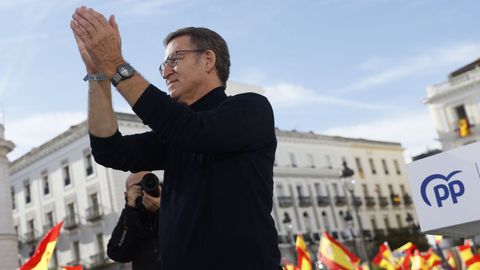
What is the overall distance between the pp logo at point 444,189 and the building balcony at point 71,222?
123 ft

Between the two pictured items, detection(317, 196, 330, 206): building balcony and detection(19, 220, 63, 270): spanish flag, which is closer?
detection(19, 220, 63, 270): spanish flag

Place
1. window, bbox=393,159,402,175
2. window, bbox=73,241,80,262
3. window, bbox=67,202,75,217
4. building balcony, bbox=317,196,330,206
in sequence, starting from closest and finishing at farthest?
window, bbox=73,241,80,262, window, bbox=67,202,75,217, building balcony, bbox=317,196,330,206, window, bbox=393,159,402,175

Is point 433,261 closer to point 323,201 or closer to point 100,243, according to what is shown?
point 100,243

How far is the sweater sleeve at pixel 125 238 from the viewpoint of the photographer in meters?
A: 3.41

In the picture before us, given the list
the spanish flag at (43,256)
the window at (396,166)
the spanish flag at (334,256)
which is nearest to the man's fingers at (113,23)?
the spanish flag at (43,256)

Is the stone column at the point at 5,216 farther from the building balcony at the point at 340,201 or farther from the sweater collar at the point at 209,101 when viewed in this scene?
the building balcony at the point at 340,201

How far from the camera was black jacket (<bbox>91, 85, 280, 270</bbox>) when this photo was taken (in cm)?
188

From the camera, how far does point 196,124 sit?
187 centimetres

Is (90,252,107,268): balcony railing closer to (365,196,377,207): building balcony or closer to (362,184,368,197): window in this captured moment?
(365,196,377,207): building balcony

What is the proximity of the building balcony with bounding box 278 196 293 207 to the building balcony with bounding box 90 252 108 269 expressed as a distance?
42.9 feet

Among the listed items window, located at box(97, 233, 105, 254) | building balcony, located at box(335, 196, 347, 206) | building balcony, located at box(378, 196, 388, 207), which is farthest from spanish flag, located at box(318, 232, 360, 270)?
building balcony, located at box(378, 196, 388, 207)

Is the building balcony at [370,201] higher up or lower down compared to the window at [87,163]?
lower down

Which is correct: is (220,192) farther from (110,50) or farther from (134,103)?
(110,50)

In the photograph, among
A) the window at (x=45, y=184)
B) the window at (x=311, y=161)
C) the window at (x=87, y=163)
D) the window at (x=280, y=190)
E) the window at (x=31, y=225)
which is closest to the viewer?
the window at (x=87, y=163)
